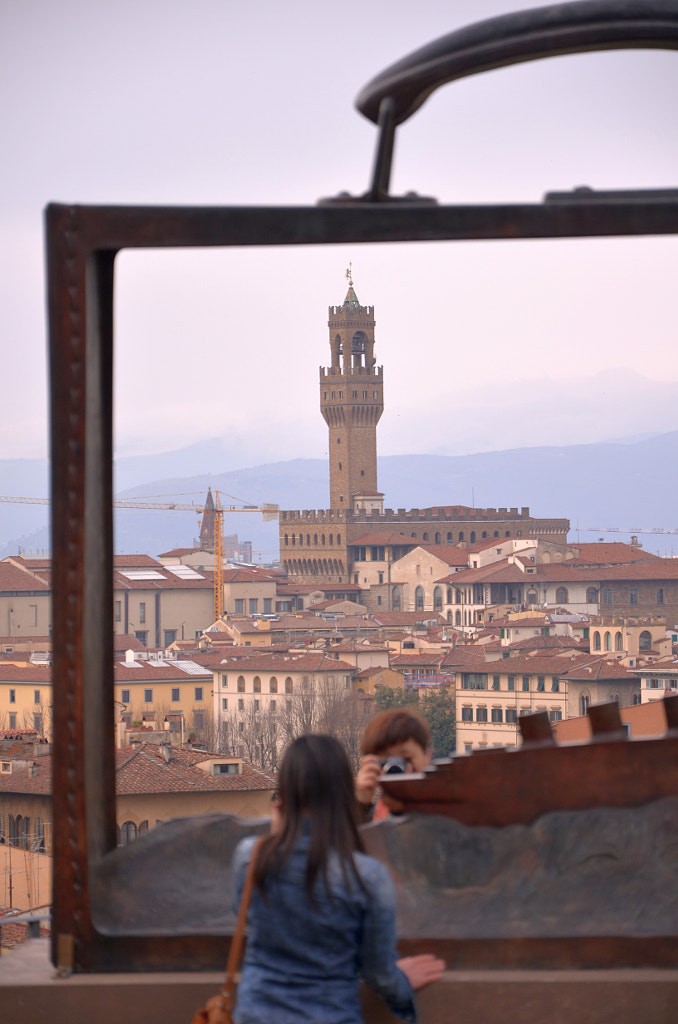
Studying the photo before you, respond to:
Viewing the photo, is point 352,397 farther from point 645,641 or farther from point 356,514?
point 645,641

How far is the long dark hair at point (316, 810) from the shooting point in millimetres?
1006

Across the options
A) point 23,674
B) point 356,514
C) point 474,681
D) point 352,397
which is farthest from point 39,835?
point 352,397

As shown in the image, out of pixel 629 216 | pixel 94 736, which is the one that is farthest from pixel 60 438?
pixel 629 216

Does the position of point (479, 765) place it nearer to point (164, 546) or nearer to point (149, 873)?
point (149, 873)

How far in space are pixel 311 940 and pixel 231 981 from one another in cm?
8

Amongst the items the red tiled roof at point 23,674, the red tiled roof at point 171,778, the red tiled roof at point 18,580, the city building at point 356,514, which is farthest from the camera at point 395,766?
the city building at point 356,514

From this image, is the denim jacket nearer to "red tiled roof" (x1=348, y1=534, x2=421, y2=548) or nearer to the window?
the window

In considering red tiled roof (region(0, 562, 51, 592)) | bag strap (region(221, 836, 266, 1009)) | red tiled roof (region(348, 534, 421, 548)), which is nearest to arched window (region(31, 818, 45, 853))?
bag strap (region(221, 836, 266, 1009))

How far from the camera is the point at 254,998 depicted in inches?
39.9

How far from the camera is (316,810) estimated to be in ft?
3.33

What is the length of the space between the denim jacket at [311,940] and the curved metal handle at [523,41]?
1.80ft

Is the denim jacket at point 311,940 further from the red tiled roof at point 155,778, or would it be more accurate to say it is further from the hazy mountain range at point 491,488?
the hazy mountain range at point 491,488

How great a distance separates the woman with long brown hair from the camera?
39.4 inches

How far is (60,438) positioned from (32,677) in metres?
25.2
